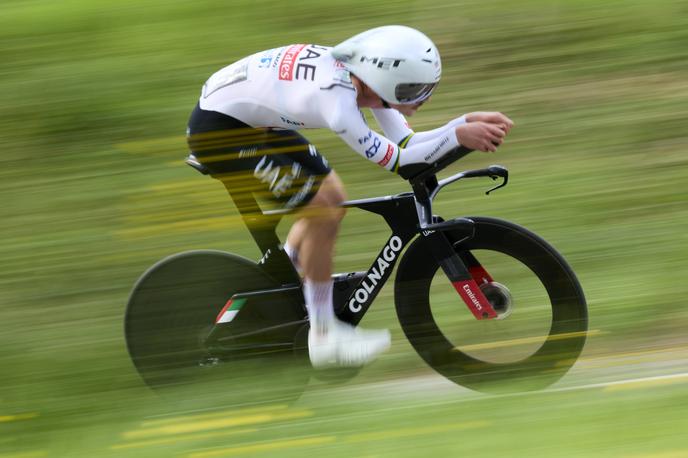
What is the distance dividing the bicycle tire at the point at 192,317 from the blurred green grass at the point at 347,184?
161 mm

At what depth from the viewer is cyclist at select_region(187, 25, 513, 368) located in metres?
4.20

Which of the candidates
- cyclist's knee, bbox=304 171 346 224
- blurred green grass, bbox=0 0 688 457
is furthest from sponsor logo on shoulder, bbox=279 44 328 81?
blurred green grass, bbox=0 0 688 457

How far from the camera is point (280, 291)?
15.6 feet

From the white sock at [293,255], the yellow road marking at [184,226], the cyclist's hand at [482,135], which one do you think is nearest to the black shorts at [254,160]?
the white sock at [293,255]

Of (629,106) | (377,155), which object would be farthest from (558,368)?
(629,106)

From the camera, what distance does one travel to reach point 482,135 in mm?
4121

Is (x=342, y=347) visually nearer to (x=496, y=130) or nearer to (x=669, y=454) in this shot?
(x=496, y=130)

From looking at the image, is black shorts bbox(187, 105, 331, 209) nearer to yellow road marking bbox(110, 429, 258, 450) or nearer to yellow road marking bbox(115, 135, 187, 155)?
yellow road marking bbox(110, 429, 258, 450)

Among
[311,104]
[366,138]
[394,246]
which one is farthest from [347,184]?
[366,138]

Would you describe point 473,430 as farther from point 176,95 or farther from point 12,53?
point 12,53

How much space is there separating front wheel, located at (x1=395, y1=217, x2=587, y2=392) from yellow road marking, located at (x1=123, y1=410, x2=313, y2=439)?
0.66 meters

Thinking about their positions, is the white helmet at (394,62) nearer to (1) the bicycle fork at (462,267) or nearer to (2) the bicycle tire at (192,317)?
(1) the bicycle fork at (462,267)

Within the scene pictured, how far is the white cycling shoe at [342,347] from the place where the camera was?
463 centimetres

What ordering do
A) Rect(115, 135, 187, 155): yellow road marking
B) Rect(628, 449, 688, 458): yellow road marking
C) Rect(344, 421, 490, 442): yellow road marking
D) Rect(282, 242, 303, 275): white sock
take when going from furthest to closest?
1. Rect(115, 135, 187, 155): yellow road marking
2. Rect(282, 242, 303, 275): white sock
3. Rect(344, 421, 490, 442): yellow road marking
4. Rect(628, 449, 688, 458): yellow road marking
